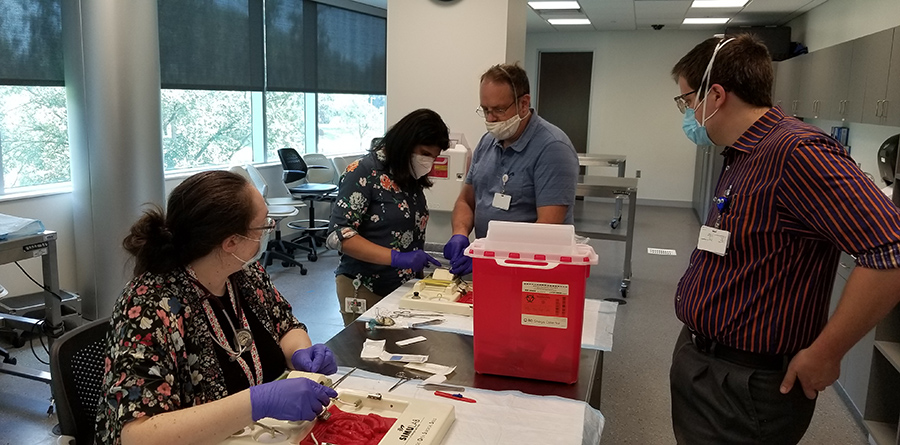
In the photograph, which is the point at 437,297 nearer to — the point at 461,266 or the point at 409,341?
the point at 461,266

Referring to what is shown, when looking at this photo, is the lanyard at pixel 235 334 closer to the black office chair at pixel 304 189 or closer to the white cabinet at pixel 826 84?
the black office chair at pixel 304 189

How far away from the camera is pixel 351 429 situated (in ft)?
4.09

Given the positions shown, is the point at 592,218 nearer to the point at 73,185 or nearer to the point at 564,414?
the point at 73,185

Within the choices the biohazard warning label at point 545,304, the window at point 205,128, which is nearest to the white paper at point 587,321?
the biohazard warning label at point 545,304

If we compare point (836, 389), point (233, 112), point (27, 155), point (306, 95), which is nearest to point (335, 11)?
point (306, 95)

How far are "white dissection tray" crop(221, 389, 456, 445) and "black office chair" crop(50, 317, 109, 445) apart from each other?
0.36 meters

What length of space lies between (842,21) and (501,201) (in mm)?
5243

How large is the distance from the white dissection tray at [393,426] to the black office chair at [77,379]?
0.36 m

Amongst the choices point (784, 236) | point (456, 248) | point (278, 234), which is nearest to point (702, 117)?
point (784, 236)

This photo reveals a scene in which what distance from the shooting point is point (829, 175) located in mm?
1205

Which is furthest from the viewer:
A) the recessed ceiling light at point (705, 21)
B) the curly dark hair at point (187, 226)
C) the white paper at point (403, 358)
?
the recessed ceiling light at point (705, 21)

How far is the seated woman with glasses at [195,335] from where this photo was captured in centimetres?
112

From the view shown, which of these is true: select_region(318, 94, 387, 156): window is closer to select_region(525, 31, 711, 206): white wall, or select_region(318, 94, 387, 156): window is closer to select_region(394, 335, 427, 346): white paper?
select_region(525, 31, 711, 206): white wall

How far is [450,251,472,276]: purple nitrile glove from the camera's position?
2176mm
